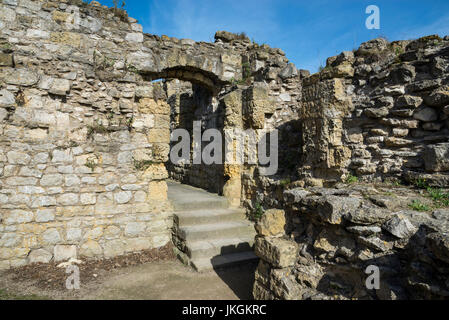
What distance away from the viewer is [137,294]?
3398 millimetres

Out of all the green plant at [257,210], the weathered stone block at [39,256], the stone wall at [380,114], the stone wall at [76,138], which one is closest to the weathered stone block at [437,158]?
the stone wall at [380,114]

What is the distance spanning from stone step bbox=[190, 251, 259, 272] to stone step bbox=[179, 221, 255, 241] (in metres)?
0.43

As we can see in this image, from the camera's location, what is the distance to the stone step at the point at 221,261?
4020 mm

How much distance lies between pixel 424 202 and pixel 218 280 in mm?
2642

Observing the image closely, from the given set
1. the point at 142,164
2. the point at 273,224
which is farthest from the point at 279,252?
the point at 142,164

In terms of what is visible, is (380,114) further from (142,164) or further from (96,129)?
(96,129)

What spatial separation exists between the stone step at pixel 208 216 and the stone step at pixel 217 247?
468mm

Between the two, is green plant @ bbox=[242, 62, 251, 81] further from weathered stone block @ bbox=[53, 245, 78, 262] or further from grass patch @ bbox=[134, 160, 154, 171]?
weathered stone block @ bbox=[53, 245, 78, 262]

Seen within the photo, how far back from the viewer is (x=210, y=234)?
4672 millimetres

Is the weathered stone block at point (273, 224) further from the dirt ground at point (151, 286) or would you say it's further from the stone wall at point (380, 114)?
the stone wall at point (380, 114)

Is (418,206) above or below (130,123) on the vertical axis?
below

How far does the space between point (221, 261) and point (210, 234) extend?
61cm

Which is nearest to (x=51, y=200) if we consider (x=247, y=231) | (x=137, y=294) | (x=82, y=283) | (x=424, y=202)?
(x=82, y=283)
